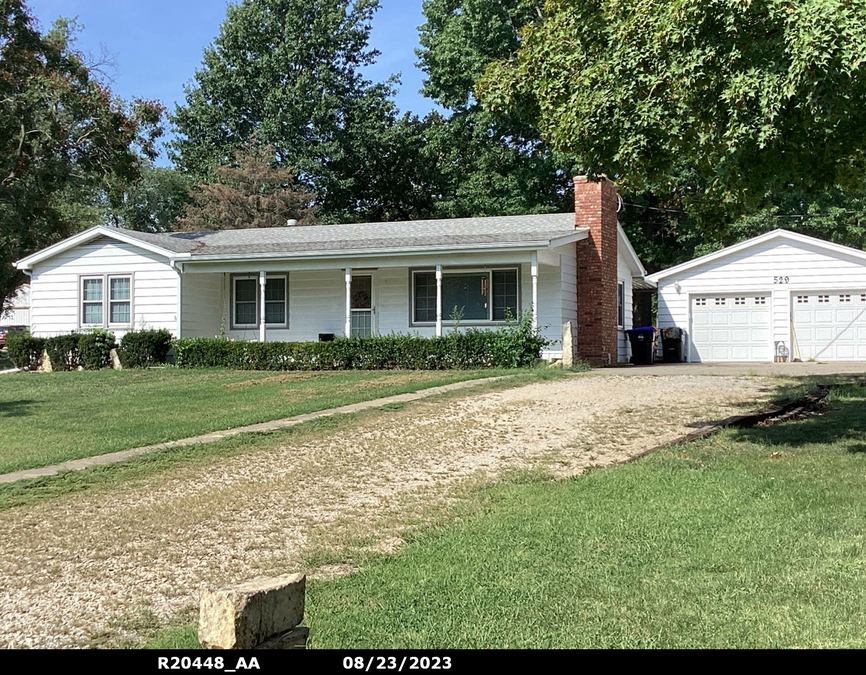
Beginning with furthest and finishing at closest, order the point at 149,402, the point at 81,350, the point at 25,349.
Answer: the point at 25,349 < the point at 81,350 < the point at 149,402

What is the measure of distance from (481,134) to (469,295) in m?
14.1

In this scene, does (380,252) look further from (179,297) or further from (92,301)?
(92,301)

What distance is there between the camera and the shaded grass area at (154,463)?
8.07m

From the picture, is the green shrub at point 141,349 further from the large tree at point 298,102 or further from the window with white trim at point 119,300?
the large tree at point 298,102

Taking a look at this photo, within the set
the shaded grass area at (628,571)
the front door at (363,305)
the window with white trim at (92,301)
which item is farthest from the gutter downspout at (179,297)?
the shaded grass area at (628,571)

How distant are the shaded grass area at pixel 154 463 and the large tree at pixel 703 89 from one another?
4.83 metres

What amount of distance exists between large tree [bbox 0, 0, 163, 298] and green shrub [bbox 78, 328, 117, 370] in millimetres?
8997

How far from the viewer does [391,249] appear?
21.6 meters

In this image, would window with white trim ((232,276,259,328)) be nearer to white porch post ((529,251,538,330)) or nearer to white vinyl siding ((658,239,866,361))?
white porch post ((529,251,538,330))

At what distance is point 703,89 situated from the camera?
331 inches

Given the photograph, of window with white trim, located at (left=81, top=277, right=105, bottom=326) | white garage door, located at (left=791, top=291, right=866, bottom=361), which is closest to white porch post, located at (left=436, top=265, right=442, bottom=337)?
window with white trim, located at (left=81, top=277, right=105, bottom=326)

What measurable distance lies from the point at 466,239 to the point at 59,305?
12.1 metres

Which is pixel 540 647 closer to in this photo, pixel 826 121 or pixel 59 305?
pixel 826 121

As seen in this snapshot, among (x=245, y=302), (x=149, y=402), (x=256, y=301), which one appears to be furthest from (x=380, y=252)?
(x=149, y=402)
